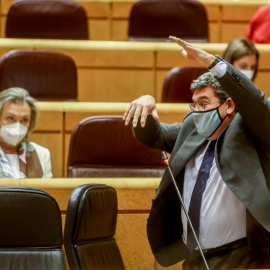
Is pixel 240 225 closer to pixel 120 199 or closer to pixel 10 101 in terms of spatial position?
pixel 120 199

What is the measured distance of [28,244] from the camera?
2.34 feet

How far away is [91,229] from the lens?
2.48 feet

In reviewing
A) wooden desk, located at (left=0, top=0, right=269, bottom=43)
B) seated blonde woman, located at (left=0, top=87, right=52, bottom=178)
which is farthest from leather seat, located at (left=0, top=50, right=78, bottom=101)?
wooden desk, located at (left=0, top=0, right=269, bottom=43)

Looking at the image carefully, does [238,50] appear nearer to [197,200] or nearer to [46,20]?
[46,20]

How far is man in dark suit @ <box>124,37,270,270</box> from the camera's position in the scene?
2.51ft

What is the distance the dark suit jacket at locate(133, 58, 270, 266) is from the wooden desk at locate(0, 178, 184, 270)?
100mm

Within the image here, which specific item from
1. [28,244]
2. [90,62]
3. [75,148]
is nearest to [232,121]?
[28,244]

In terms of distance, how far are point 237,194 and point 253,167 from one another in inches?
1.5

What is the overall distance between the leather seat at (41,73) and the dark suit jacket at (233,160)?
1.86 ft

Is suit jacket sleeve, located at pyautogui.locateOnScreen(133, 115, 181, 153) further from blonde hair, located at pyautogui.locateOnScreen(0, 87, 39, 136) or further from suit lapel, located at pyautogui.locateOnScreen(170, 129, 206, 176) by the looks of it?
blonde hair, located at pyautogui.locateOnScreen(0, 87, 39, 136)

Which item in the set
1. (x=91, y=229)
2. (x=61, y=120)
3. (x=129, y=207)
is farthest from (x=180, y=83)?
(x=91, y=229)

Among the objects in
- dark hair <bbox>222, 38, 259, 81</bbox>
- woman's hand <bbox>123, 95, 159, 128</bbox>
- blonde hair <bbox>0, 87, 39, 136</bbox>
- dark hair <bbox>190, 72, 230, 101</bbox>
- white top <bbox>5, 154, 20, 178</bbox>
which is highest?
dark hair <bbox>190, 72, 230, 101</bbox>

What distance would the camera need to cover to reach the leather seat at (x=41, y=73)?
4.63 feet

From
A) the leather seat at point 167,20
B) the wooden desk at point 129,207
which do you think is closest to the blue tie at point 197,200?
the wooden desk at point 129,207
